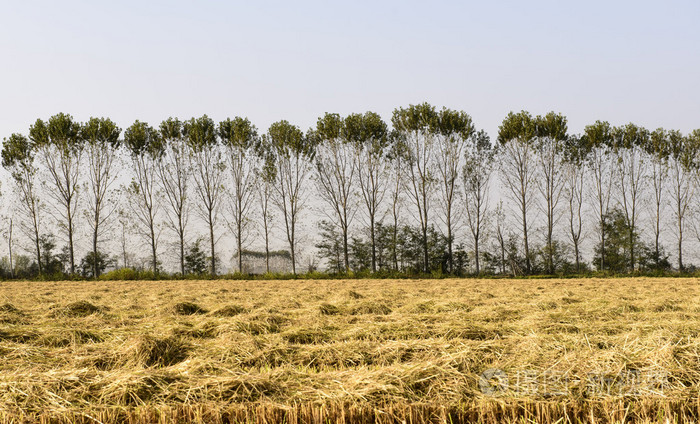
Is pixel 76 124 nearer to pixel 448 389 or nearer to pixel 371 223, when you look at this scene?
pixel 371 223

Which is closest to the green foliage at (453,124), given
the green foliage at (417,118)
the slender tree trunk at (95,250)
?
the green foliage at (417,118)

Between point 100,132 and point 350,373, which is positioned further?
point 100,132

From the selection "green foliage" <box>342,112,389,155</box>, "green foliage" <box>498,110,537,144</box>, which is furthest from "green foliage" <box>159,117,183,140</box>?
"green foliage" <box>498,110,537,144</box>

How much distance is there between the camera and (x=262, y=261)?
1229 inches

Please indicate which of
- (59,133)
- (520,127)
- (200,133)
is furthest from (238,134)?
(520,127)

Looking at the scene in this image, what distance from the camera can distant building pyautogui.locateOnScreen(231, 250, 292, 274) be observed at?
29.6m

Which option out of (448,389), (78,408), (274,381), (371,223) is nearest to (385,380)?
(448,389)

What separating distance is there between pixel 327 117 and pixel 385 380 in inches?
1065

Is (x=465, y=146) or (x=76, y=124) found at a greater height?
(x=76, y=124)

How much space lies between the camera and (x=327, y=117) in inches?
1158

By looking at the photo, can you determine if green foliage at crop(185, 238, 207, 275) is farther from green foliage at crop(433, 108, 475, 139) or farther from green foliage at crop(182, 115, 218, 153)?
green foliage at crop(433, 108, 475, 139)

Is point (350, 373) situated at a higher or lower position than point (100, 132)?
lower

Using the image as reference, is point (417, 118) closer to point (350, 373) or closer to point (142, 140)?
point (142, 140)

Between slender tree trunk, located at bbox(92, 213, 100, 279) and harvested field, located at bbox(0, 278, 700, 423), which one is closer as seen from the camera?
harvested field, located at bbox(0, 278, 700, 423)
